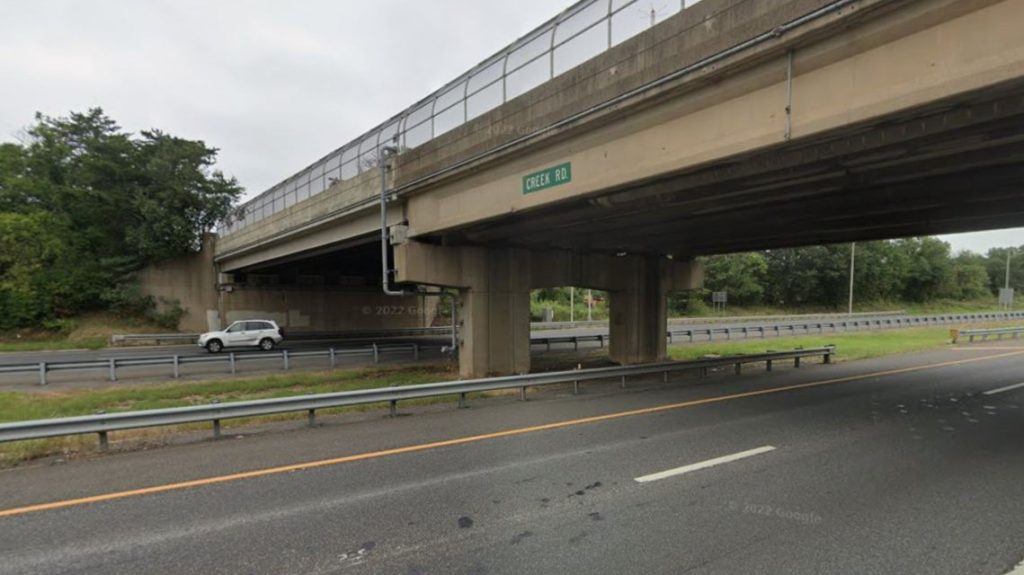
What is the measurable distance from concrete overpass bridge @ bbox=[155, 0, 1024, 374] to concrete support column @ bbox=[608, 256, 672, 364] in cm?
8

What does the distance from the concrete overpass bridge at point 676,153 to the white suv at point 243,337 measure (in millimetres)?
8011

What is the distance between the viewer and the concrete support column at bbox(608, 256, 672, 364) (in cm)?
1994

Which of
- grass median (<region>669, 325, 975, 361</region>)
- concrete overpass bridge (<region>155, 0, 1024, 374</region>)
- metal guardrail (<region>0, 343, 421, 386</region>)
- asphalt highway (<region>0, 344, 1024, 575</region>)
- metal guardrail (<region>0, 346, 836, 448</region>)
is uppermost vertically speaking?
concrete overpass bridge (<region>155, 0, 1024, 374</region>)

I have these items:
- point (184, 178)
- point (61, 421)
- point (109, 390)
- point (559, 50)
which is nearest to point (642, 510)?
point (61, 421)

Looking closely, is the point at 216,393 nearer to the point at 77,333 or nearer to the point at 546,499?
the point at 546,499

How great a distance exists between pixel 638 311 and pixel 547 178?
10.8m

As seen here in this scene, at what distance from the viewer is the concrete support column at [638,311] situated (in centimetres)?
1994

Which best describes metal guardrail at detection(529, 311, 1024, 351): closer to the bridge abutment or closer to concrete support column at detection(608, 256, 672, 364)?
concrete support column at detection(608, 256, 672, 364)

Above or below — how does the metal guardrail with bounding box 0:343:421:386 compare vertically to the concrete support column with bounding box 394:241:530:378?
below

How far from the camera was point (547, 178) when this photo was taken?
10.5 metres

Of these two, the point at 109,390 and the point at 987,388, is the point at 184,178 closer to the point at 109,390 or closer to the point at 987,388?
the point at 109,390

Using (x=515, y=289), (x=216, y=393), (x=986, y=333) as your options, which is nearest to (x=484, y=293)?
(x=515, y=289)

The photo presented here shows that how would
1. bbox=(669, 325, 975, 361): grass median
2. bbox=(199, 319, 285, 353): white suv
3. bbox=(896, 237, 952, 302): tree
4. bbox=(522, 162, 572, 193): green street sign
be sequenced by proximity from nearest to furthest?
bbox=(522, 162, 572, 193): green street sign → bbox=(669, 325, 975, 361): grass median → bbox=(199, 319, 285, 353): white suv → bbox=(896, 237, 952, 302): tree

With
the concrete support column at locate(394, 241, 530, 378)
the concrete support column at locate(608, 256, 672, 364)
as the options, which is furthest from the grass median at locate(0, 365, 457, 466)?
the concrete support column at locate(608, 256, 672, 364)
